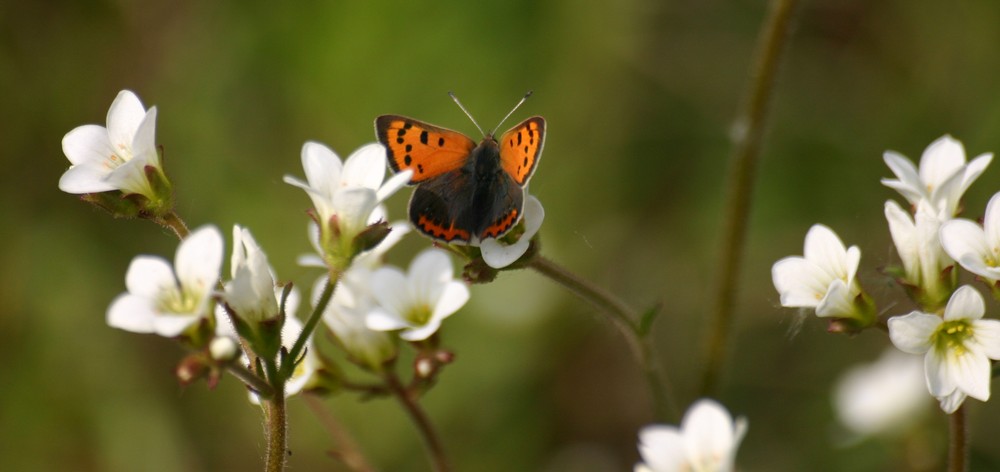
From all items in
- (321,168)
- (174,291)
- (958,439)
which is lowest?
(174,291)

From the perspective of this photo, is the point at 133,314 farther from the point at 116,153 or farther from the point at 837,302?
the point at 837,302

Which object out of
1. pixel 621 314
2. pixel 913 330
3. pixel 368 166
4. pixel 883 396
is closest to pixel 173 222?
pixel 368 166

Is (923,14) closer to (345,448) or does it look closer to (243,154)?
(243,154)

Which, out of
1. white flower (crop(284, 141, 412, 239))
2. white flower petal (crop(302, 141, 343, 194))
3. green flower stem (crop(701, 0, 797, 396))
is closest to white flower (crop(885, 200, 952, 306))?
green flower stem (crop(701, 0, 797, 396))

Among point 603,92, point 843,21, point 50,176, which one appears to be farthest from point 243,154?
point 843,21

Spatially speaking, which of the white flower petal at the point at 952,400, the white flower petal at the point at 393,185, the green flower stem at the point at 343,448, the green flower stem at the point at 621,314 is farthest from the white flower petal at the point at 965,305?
the green flower stem at the point at 343,448

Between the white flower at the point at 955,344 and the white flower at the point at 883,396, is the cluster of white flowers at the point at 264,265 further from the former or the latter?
the white flower at the point at 883,396

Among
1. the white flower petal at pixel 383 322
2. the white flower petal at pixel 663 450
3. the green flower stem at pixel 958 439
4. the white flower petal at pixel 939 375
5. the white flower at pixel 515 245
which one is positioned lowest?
the white flower petal at pixel 383 322

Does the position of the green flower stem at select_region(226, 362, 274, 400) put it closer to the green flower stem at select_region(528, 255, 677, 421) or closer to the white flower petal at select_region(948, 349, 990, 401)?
the green flower stem at select_region(528, 255, 677, 421)
